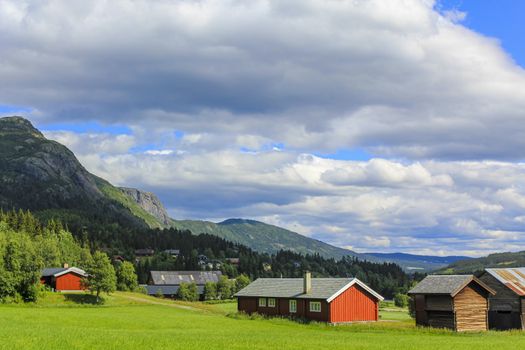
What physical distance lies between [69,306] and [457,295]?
191 feet

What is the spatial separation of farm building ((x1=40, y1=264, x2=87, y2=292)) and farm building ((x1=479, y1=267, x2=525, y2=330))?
77467mm

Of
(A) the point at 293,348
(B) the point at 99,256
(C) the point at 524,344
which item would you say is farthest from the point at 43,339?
(B) the point at 99,256

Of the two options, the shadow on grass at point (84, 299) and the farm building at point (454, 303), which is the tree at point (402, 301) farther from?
the farm building at point (454, 303)

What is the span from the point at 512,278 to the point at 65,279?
83.8 metres

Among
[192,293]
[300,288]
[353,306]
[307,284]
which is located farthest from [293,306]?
[192,293]

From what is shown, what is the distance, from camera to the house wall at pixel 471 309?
69.6m

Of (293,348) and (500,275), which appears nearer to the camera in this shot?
(293,348)

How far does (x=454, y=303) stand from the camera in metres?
69.6

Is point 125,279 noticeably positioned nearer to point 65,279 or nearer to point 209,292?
point 65,279

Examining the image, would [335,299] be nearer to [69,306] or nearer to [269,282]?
[269,282]

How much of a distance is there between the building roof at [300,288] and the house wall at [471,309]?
12170 millimetres

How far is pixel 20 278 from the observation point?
322 ft

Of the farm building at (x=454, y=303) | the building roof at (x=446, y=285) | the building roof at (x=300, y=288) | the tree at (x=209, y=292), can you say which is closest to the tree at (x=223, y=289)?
the tree at (x=209, y=292)

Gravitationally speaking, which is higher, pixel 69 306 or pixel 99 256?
pixel 99 256
